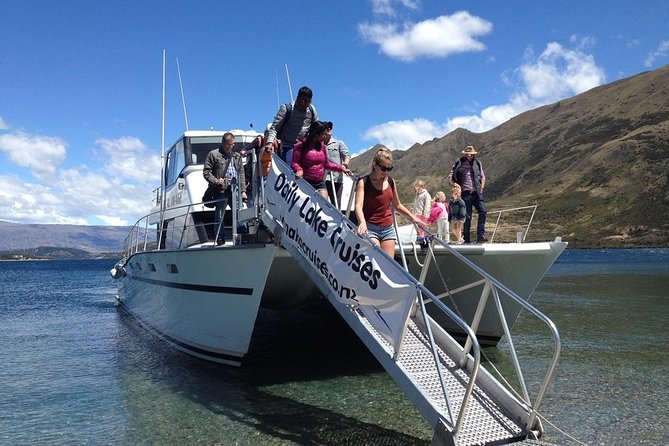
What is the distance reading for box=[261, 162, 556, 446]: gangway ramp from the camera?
195 inches

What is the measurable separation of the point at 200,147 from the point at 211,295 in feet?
15.0

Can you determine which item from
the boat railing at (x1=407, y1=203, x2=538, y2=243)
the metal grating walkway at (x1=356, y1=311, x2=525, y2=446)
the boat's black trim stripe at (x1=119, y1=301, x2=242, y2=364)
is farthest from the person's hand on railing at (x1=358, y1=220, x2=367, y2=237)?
the boat's black trim stripe at (x1=119, y1=301, x2=242, y2=364)

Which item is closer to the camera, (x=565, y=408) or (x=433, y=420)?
(x=433, y=420)

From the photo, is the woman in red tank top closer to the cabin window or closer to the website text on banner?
the website text on banner

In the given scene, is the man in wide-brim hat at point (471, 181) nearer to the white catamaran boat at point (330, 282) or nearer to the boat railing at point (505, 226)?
the boat railing at point (505, 226)

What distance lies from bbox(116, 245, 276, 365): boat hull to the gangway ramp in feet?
2.58

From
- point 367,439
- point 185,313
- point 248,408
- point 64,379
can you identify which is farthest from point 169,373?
point 367,439

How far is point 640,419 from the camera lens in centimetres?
631

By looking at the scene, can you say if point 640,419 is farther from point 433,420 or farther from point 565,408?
point 433,420

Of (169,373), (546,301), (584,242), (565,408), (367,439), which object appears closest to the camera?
(367,439)

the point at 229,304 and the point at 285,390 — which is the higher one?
the point at 229,304

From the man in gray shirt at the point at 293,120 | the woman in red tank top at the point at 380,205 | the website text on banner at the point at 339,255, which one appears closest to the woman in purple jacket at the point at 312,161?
the website text on banner at the point at 339,255

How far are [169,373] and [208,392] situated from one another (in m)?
1.60

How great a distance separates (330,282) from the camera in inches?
263
